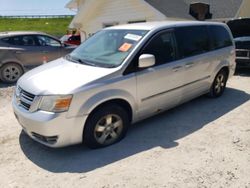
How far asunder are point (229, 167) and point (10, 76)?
7.62 m

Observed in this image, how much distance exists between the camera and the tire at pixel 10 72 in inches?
367

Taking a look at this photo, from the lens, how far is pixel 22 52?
9.55 metres

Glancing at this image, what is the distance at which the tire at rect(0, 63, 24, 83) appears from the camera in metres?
A: 9.32

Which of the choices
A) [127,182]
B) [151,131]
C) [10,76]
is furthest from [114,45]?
[10,76]

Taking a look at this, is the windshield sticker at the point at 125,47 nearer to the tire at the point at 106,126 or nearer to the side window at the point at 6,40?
the tire at the point at 106,126

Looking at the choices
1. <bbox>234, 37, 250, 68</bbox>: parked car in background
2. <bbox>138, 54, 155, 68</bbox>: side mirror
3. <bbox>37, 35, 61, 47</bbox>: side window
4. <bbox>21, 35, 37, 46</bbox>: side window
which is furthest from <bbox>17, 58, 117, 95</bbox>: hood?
<bbox>234, 37, 250, 68</bbox>: parked car in background

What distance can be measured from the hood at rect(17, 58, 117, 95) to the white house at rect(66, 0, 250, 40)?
33.1ft

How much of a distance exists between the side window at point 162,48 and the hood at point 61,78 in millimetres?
846

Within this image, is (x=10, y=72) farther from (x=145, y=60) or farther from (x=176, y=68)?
(x=145, y=60)

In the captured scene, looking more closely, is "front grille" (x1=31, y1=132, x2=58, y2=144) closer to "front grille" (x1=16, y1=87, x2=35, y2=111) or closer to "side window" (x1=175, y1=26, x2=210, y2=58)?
"front grille" (x1=16, y1=87, x2=35, y2=111)

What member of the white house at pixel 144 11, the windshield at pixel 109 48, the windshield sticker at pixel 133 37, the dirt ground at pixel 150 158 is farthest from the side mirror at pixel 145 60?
the white house at pixel 144 11

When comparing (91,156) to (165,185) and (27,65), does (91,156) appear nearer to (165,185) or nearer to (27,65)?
(165,185)

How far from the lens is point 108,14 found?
16719 millimetres

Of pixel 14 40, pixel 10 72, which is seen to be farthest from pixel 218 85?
pixel 14 40
